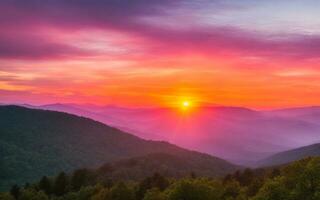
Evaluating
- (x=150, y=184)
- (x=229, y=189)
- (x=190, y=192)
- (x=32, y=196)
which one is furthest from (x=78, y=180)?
(x=190, y=192)

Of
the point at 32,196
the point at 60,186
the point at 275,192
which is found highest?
the point at 275,192

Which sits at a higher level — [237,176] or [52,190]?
[237,176]

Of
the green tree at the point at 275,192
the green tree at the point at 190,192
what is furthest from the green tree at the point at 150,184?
the green tree at the point at 275,192

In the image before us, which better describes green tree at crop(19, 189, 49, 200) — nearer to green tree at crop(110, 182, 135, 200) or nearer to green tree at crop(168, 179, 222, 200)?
green tree at crop(110, 182, 135, 200)

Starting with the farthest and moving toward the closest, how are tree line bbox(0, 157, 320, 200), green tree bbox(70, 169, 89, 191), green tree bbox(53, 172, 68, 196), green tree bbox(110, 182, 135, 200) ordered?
green tree bbox(70, 169, 89, 191)
green tree bbox(53, 172, 68, 196)
green tree bbox(110, 182, 135, 200)
tree line bbox(0, 157, 320, 200)

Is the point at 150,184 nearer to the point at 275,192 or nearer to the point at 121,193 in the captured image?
the point at 121,193

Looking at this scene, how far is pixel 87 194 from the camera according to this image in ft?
401

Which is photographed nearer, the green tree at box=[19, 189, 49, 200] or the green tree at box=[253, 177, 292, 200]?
the green tree at box=[253, 177, 292, 200]

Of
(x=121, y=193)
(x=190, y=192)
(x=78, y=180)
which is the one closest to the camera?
(x=190, y=192)

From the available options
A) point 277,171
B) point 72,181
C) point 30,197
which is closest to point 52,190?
point 72,181

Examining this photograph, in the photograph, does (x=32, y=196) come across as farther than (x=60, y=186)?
No

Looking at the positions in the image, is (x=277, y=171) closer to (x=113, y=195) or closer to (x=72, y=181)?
(x=113, y=195)

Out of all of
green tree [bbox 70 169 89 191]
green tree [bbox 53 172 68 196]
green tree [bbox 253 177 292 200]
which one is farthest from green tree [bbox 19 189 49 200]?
green tree [bbox 253 177 292 200]

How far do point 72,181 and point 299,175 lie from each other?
106m
